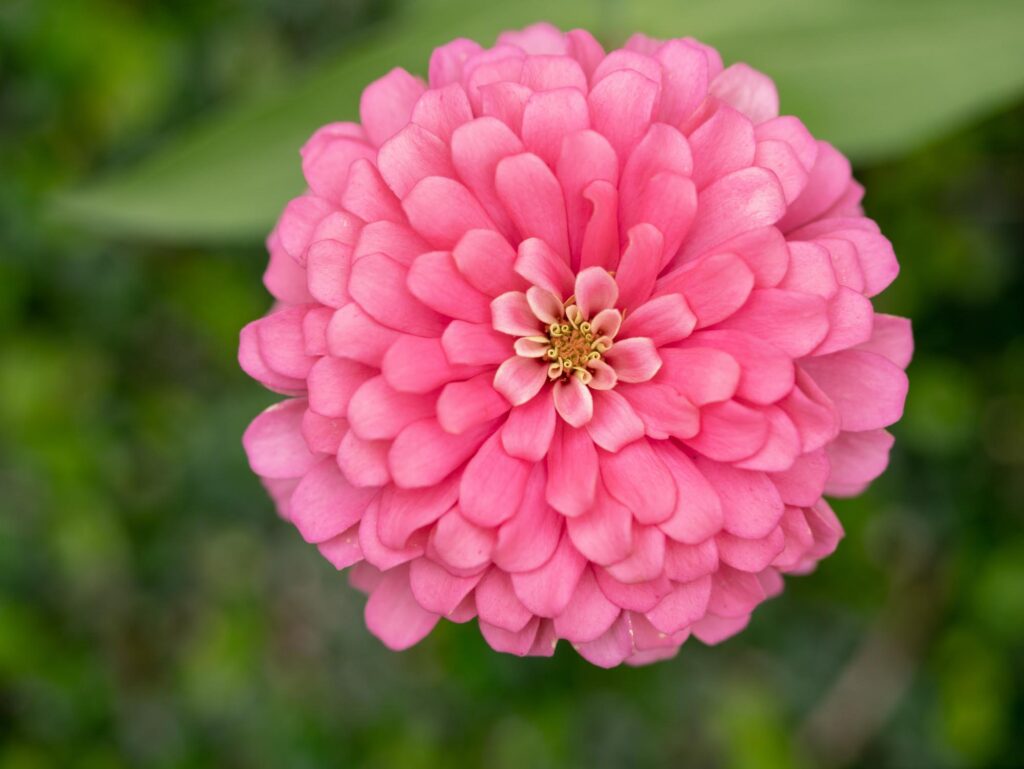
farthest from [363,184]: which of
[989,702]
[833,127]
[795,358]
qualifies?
[989,702]

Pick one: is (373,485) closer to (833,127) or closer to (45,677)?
(833,127)

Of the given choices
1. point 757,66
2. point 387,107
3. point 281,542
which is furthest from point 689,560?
point 281,542

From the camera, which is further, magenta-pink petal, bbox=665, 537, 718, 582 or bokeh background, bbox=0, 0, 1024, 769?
bokeh background, bbox=0, 0, 1024, 769

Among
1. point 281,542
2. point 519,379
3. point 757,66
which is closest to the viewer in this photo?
point 519,379

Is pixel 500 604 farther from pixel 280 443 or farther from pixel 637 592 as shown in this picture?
pixel 280 443

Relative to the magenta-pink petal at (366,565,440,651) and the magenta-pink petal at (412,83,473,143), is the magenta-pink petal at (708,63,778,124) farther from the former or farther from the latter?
the magenta-pink petal at (366,565,440,651)

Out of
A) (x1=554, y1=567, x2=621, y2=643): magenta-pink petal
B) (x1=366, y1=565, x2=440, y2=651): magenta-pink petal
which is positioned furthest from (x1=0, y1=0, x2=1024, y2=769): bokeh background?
(x1=554, y1=567, x2=621, y2=643): magenta-pink petal

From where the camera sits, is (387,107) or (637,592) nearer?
(637,592)

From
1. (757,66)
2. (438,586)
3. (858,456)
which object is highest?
(757,66)
